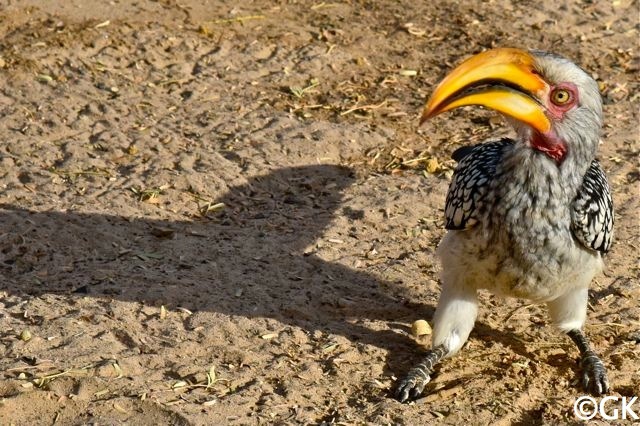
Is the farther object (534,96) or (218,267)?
(218,267)

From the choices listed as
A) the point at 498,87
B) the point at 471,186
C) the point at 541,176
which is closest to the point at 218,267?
the point at 471,186

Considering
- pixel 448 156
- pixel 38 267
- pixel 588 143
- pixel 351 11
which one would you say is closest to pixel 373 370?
pixel 588 143

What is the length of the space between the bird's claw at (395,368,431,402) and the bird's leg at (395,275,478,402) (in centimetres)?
2

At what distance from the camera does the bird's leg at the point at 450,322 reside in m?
5.53

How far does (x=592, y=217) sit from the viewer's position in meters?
5.24

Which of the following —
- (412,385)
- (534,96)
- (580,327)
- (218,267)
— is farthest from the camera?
(218,267)

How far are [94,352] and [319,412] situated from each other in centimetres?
112

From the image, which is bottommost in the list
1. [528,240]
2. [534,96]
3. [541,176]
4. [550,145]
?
[528,240]

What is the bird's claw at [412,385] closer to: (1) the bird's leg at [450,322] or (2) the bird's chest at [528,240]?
(1) the bird's leg at [450,322]

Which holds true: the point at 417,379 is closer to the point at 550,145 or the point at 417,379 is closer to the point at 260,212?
the point at 550,145

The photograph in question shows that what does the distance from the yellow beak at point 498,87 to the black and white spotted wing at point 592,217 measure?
16.6 inches

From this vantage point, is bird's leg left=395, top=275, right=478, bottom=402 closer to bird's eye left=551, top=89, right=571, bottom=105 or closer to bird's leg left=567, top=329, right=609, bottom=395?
bird's leg left=567, top=329, right=609, bottom=395

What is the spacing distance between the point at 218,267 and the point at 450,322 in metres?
1.41

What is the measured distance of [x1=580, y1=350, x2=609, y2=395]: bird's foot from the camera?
5.48m
